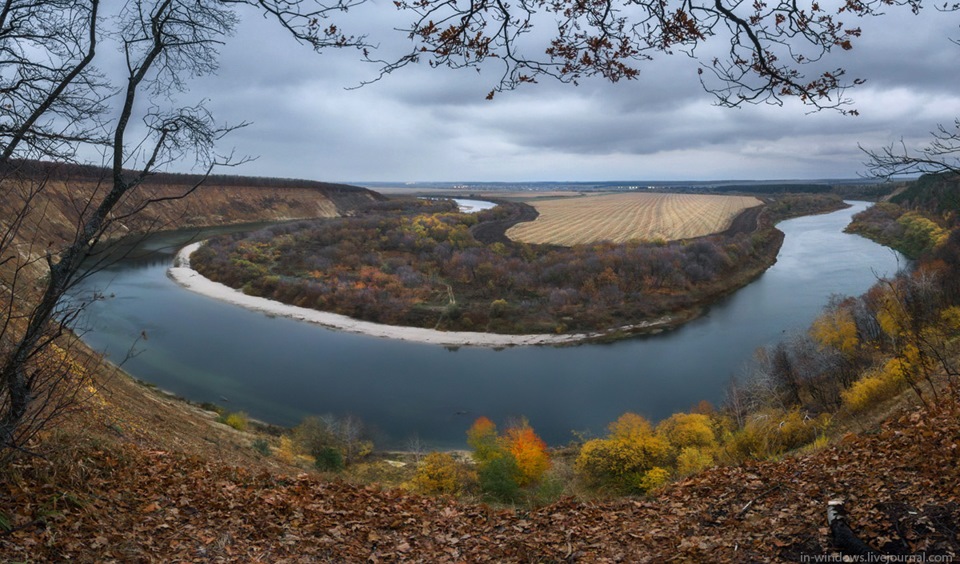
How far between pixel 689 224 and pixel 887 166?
2662 inches

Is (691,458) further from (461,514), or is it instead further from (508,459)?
(461,514)

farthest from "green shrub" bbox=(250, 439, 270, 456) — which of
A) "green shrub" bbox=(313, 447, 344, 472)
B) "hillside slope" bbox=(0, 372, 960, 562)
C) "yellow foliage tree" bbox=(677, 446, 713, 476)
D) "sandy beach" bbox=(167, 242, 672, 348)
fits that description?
"sandy beach" bbox=(167, 242, 672, 348)

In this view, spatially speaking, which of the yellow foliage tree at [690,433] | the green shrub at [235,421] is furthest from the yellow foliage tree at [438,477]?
the green shrub at [235,421]

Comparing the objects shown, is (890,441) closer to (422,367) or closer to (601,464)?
(601,464)

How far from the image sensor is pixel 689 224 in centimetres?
6806

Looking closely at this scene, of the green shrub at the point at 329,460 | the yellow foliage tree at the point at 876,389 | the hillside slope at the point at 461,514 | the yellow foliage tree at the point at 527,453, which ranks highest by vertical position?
the hillside slope at the point at 461,514

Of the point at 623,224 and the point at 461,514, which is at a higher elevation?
the point at 623,224

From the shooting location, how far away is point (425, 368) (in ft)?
90.4

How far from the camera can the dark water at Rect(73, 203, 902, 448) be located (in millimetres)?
22656

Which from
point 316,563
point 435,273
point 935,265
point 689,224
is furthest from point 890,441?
point 689,224

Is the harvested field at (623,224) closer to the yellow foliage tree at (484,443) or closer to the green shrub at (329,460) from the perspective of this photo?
the yellow foliage tree at (484,443)

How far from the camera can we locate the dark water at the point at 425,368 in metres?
22.7

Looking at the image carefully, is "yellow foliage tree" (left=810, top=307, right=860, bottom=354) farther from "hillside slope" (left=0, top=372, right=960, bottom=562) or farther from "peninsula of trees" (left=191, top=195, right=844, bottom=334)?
"hillside slope" (left=0, top=372, right=960, bottom=562)

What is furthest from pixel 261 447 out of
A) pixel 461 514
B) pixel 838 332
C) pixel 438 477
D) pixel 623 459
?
pixel 838 332
